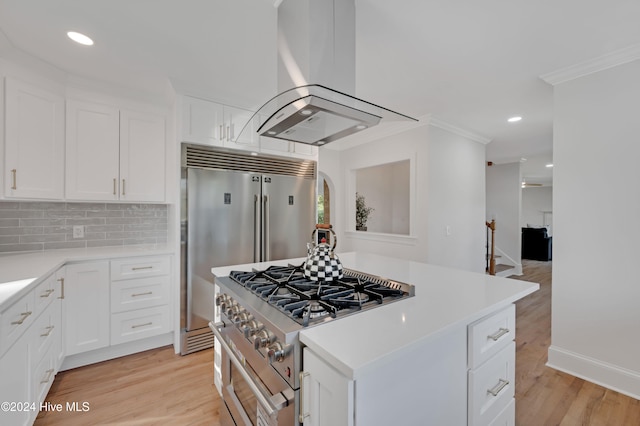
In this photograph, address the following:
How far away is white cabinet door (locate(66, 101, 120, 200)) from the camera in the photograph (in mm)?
2371

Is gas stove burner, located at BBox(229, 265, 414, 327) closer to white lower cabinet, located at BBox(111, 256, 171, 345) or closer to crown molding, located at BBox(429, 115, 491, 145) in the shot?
white lower cabinet, located at BBox(111, 256, 171, 345)

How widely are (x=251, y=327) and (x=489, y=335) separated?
1.00m

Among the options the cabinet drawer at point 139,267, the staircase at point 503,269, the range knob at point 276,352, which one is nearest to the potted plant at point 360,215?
the staircase at point 503,269

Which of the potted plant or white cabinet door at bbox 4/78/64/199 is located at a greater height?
white cabinet door at bbox 4/78/64/199

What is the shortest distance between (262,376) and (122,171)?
250 centimetres

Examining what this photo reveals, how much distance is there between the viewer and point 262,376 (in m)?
1.04

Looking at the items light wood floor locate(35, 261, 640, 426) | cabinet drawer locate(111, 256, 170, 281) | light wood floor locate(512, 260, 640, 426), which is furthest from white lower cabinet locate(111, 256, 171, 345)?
light wood floor locate(512, 260, 640, 426)

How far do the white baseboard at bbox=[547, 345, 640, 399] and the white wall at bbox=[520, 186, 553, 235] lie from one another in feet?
31.0

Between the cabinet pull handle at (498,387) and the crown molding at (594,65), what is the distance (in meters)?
2.37

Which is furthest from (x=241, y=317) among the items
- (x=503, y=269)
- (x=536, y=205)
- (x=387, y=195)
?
(x=536, y=205)

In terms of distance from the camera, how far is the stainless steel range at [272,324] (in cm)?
88

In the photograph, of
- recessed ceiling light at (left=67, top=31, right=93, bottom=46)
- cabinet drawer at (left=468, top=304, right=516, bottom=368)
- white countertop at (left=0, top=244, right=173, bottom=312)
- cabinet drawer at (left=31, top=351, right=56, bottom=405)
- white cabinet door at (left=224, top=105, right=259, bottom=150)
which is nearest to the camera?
cabinet drawer at (left=468, top=304, right=516, bottom=368)

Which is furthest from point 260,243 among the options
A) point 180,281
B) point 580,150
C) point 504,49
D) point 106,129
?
point 580,150

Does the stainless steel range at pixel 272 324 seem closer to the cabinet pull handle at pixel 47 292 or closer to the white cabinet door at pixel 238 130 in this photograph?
the cabinet pull handle at pixel 47 292
